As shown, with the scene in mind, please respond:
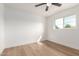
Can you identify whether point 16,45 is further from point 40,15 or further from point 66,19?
point 66,19

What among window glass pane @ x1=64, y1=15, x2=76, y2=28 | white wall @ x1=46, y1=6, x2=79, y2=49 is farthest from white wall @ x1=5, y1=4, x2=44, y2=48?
window glass pane @ x1=64, y1=15, x2=76, y2=28

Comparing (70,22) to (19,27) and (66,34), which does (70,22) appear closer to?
(66,34)

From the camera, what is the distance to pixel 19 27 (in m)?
2.87

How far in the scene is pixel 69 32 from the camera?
9.20 ft

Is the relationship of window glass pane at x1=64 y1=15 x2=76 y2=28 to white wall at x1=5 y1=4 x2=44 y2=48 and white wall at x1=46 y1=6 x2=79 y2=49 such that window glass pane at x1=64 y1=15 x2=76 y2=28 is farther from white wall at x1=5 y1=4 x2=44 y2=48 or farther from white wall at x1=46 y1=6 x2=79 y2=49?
white wall at x1=5 y1=4 x2=44 y2=48

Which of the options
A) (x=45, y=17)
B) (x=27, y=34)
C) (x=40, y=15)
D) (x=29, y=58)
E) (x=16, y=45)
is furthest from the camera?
A: (x=27, y=34)

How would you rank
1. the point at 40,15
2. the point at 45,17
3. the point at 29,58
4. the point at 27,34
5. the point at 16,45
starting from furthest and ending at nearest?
the point at 27,34 → the point at 16,45 → the point at 45,17 → the point at 40,15 → the point at 29,58

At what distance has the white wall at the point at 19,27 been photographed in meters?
2.59

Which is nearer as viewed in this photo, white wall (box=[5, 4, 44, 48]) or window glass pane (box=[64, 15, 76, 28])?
window glass pane (box=[64, 15, 76, 28])

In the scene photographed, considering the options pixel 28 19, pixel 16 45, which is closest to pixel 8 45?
pixel 16 45

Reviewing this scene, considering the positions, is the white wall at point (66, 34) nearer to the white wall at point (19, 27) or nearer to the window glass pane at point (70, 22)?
the window glass pane at point (70, 22)

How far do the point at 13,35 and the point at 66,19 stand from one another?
71.7 inches

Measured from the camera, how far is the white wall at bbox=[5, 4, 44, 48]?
8.51ft

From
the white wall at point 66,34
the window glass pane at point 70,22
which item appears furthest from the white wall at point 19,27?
the window glass pane at point 70,22
